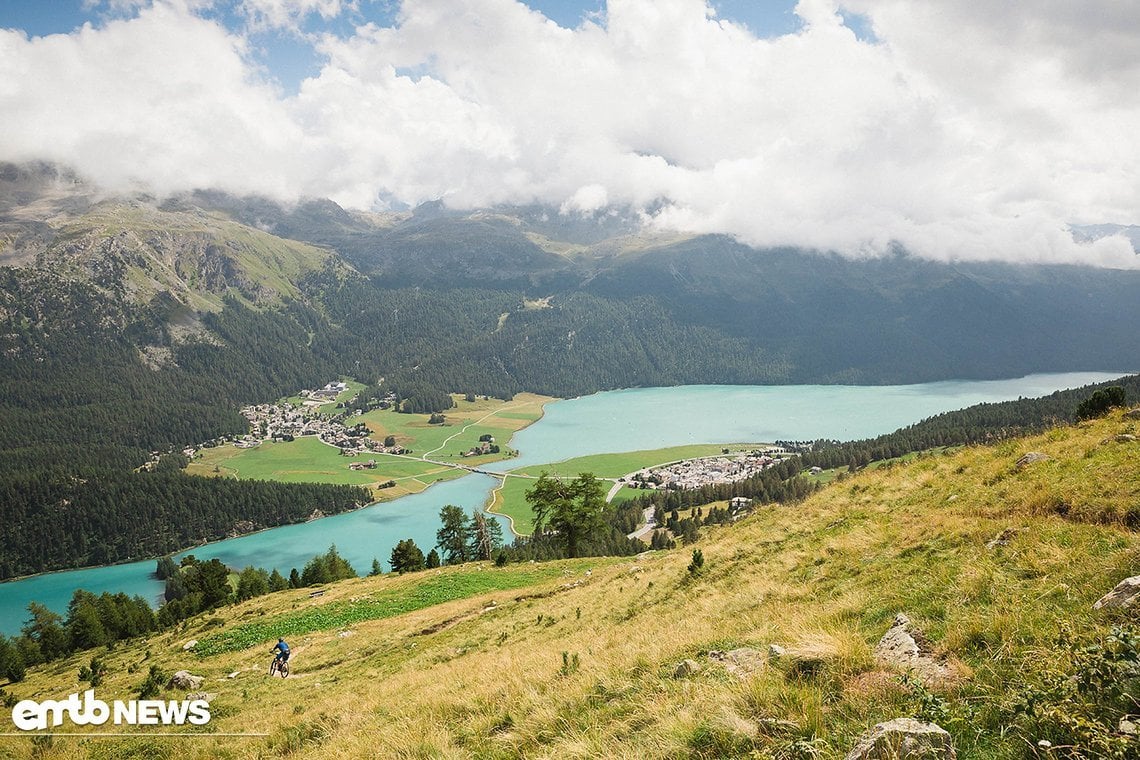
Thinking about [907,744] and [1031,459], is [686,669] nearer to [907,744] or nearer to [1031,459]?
[907,744]

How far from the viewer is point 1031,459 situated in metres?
15.9

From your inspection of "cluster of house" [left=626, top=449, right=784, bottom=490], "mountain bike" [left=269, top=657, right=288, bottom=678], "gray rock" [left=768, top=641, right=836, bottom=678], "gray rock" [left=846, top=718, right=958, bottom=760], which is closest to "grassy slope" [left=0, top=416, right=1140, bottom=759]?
"gray rock" [left=768, top=641, right=836, bottom=678]

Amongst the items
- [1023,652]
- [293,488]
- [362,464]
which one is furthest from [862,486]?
[362,464]

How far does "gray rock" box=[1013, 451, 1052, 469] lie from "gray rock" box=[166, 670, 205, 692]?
28.1 metres

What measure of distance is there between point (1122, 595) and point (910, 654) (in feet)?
7.81

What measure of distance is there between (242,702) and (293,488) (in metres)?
160

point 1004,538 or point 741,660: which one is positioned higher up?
point 1004,538

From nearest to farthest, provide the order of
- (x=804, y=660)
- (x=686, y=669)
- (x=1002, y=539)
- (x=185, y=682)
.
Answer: (x=804, y=660), (x=686, y=669), (x=1002, y=539), (x=185, y=682)

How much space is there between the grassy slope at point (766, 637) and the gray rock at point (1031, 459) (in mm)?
375

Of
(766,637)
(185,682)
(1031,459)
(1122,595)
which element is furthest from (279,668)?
(1031,459)

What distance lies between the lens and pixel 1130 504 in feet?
34.2

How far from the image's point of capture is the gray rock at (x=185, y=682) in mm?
19750

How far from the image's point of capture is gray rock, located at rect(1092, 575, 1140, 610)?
6133 millimetres

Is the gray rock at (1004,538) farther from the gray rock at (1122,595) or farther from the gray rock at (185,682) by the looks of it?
the gray rock at (185,682)
